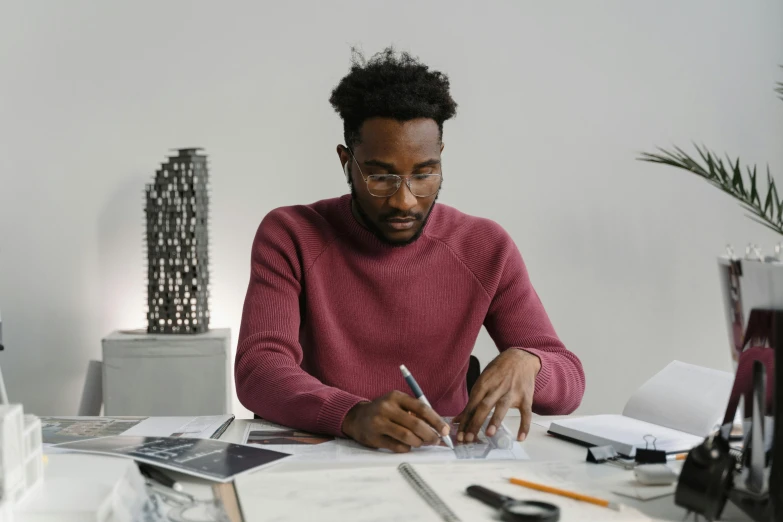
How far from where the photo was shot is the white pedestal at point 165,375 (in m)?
2.65

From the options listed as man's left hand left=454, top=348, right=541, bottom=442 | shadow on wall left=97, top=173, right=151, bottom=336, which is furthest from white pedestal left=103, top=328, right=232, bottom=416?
man's left hand left=454, top=348, right=541, bottom=442

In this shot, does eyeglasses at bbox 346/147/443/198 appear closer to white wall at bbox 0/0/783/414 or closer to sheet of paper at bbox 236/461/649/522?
sheet of paper at bbox 236/461/649/522

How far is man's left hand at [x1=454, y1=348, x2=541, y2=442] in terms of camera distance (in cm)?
127

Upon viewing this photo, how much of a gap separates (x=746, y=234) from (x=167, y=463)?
281 cm

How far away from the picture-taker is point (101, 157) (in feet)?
9.81

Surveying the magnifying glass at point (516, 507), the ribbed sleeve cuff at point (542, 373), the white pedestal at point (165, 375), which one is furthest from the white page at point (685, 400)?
the white pedestal at point (165, 375)

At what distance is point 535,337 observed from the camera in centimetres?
170

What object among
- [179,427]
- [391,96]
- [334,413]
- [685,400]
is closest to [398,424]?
[334,413]

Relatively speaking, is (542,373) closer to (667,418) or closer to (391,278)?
(667,418)

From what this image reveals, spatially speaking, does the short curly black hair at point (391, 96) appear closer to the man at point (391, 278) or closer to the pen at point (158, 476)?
the man at point (391, 278)

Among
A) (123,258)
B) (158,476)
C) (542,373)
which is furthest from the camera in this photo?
(123,258)

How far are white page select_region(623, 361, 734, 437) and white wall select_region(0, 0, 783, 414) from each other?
68.9 inches

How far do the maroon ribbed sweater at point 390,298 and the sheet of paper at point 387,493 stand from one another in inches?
24.7

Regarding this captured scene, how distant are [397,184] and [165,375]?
1.40m
